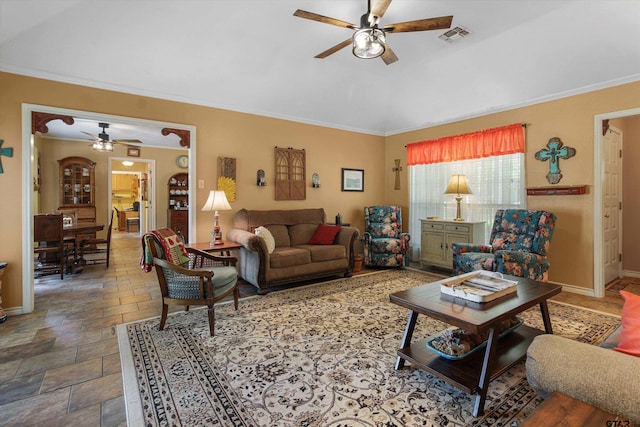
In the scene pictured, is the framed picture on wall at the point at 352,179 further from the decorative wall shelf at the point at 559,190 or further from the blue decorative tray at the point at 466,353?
the blue decorative tray at the point at 466,353

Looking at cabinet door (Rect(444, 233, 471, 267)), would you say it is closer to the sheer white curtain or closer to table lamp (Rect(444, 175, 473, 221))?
table lamp (Rect(444, 175, 473, 221))

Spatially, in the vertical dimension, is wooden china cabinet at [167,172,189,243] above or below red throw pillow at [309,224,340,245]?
above

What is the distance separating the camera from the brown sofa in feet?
12.7

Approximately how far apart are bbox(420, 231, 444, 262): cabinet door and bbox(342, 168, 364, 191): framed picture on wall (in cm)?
153

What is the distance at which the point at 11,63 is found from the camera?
10.3 ft

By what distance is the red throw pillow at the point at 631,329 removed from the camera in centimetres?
119

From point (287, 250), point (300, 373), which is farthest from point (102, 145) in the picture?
point (300, 373)

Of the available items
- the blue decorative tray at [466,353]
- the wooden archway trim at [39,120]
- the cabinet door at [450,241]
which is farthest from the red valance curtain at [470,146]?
the wooden archway trim at [39,120]

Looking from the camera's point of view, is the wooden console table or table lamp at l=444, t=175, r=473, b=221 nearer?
table lamp at l=444, t=175, r=473, b=221

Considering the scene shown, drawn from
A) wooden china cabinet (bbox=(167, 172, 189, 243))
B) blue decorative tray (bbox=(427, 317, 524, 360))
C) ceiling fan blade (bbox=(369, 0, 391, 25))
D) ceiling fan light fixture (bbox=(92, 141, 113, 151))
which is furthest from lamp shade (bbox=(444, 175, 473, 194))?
wooden china cabinet (bbox=(167, 172, 189, 243))

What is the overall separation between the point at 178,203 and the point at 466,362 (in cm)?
816

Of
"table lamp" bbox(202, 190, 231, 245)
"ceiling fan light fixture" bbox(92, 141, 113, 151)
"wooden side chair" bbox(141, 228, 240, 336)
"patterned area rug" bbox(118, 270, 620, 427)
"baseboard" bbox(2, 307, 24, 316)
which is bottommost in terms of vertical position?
"patterned area rug" bbox(118, 270, 620, 427)

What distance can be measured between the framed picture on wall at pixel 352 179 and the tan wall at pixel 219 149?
0.11m

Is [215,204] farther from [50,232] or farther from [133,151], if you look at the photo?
[133,151]
